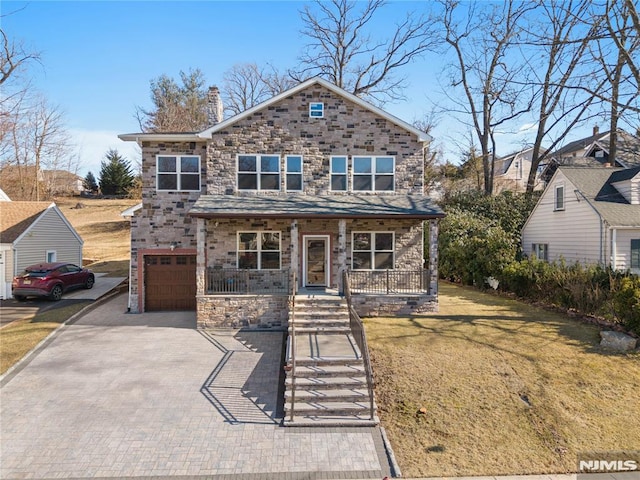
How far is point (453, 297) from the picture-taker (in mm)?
16594

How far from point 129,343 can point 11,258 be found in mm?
11296

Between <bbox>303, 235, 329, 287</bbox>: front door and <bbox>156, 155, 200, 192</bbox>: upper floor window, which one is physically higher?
<bbox>156, 155, 200, 192</bbox>: upper floor window

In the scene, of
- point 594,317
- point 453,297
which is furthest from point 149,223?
point 594,317

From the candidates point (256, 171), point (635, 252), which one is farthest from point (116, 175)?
point (635, 252)

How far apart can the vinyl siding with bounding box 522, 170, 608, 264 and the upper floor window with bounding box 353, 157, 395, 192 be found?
8.51 m

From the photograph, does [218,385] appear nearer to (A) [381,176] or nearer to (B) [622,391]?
(B) [622,391]

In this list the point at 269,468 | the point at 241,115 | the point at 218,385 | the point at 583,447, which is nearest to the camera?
the point at 269,468

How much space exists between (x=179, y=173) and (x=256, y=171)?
3044mm

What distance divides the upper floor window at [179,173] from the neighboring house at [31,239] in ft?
30.4

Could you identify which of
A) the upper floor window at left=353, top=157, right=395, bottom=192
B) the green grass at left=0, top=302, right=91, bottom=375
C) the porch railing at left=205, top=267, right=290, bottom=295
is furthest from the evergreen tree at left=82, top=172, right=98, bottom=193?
the upper floor window at left=353, top=157, right=395, bottom=192

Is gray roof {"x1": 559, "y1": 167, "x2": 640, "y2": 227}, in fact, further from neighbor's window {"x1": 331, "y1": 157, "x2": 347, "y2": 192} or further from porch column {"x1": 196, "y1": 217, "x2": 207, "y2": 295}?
porch column {"x1": 196, "y1": 217, "x2": 207, "y2": 295}

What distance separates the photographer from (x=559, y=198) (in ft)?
65.1

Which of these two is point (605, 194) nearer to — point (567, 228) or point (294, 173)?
point (567, 228)

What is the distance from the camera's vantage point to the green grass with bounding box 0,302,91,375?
10238mm
